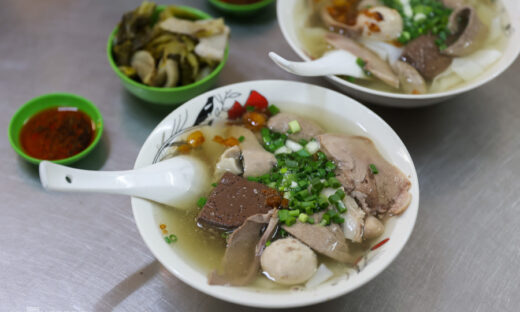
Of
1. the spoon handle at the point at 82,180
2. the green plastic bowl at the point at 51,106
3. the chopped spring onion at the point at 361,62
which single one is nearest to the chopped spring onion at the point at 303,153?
the chopped spring onion at the point at 361,62

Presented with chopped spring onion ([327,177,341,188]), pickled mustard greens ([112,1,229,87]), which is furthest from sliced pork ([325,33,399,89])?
chopped spring onion ([327,177,341,188])

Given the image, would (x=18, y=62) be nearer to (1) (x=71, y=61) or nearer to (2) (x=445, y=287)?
(1) (x=71, y=61)

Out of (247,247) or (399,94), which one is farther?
(399,94)

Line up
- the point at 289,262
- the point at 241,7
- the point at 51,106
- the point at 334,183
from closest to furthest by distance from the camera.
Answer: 1. the point at 289,262
2. the point at 334,183
3. the point at 51,106
4. the point at 241,7

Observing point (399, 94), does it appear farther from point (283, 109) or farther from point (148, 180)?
point (148, 180)

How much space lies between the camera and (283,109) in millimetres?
1977

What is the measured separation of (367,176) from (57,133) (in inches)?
54.5

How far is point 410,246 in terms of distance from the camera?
1.91 m

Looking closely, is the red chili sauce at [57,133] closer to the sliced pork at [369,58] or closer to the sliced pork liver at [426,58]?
the sliced pork at [369,58]

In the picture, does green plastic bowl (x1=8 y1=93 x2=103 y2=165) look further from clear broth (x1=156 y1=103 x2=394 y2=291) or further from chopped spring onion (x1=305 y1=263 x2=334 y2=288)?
chopped spring onion (x1=305 y1=263 x2=334 y2=288)

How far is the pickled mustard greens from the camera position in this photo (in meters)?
2.12

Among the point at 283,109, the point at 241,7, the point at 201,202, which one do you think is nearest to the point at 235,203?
the point at 201,202

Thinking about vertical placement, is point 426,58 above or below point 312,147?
above

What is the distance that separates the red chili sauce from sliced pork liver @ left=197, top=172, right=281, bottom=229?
0.76m
